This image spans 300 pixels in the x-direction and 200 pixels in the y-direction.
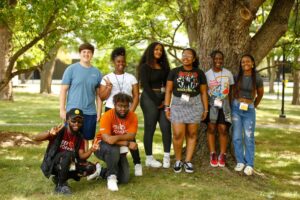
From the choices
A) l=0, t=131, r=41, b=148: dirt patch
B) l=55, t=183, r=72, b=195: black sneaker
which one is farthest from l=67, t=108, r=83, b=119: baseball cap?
l=0, t=131, r=41, b=148: dirt patch

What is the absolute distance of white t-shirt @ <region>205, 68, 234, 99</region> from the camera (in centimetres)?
605

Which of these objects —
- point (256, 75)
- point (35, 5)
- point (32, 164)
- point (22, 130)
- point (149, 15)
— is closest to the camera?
point (256, 75)

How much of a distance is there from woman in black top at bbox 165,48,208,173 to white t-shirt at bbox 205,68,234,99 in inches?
6.4

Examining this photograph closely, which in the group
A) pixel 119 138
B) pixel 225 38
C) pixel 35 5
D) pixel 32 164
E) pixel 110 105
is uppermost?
pixel 35 5

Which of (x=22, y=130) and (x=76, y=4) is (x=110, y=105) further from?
(x=22, y=130)

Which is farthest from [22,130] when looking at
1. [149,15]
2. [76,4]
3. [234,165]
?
[234,165]

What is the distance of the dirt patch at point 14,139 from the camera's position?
9.31 m

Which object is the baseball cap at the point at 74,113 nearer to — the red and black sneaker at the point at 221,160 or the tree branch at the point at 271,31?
the red and black sneaker at the point at 221,160

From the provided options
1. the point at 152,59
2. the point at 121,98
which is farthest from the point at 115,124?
the point at 152,59

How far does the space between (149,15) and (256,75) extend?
29.5 ft

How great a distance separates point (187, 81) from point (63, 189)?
2.24m

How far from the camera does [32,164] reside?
712 cm

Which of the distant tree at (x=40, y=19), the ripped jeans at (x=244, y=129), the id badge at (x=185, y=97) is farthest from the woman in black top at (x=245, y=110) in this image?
the distant tree at (x=40, y=19)

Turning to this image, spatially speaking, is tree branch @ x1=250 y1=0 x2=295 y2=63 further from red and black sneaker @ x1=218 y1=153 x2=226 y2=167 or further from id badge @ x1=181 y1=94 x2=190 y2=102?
red and black sneaker @ x1=218 y1=153 x2=226 y2=167
